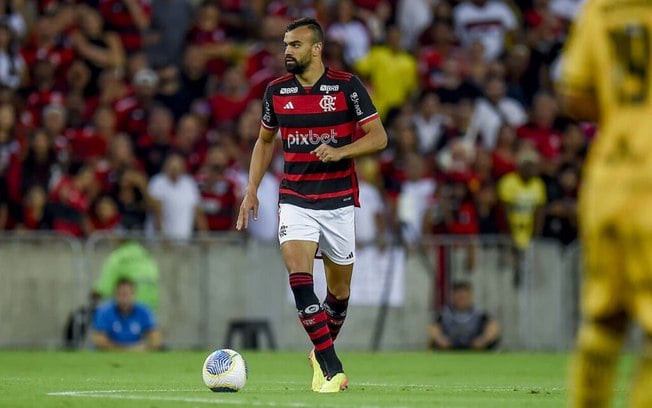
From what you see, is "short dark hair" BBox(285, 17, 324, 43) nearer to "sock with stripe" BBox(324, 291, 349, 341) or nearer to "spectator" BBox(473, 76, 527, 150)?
Result: "sock with stripe" BBox(324, 291, 349, 341)

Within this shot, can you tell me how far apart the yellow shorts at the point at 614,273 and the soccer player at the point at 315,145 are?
4.94 meters

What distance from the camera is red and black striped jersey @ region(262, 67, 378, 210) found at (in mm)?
11781

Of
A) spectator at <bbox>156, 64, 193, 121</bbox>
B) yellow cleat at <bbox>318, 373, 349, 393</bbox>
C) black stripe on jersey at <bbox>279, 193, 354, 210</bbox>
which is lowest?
yellow cleat at <bbox>318, 373, 349, 393</bbox>

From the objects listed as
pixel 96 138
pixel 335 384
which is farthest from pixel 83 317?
pixel 335 384

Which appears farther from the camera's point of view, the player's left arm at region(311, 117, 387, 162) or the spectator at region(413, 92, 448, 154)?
the spectator at region(413, 92, 448, 154)

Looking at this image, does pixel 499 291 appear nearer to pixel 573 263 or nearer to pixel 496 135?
pixel 573 263

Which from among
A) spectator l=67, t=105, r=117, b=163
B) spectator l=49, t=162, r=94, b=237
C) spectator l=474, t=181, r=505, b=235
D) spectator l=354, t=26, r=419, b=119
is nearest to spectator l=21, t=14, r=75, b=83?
spectator l=67, t=105, r=117, b=163

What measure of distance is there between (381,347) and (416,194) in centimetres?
223

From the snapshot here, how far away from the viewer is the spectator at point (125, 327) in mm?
19156

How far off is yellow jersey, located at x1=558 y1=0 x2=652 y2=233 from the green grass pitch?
322cm

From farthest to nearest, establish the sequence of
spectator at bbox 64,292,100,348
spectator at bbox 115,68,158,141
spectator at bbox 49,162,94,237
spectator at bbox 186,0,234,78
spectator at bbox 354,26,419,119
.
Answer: spectator at bbox 186,0,234,78, spectator at bbox 354,26,419,119, spectator at bbox 115,68,158,141, spectator at bbox 49,162,94,237, spectator at bbox 64,292,100,348

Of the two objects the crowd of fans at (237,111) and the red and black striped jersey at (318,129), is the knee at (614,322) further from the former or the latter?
the crowd of fans at (237,111)

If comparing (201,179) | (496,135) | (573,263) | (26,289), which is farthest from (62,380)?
(496,135)

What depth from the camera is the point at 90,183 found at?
20234 mm
